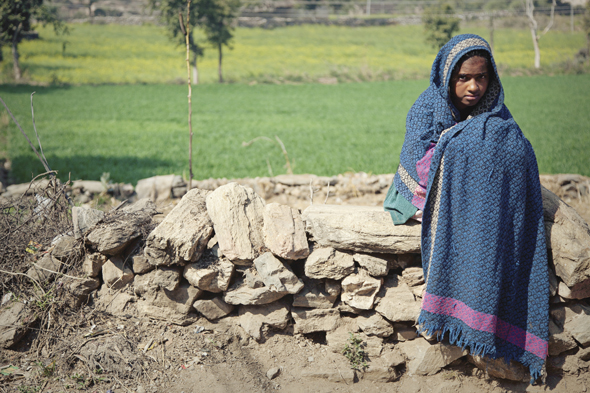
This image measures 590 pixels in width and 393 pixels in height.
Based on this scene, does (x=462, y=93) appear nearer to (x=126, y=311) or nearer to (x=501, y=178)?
(x=501, y=178)

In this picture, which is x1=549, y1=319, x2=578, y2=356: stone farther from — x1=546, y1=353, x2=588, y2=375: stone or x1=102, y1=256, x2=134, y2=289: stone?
x1=102, y1=256, x2=134, y2=289: stone

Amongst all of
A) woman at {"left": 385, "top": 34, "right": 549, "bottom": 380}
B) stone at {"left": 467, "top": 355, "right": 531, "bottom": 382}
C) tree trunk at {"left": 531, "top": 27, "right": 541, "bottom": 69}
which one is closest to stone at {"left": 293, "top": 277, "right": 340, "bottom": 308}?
woman at {"left": 385, "top": 34, "right": 549, "bottom": 380}

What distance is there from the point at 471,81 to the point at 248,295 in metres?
1.89

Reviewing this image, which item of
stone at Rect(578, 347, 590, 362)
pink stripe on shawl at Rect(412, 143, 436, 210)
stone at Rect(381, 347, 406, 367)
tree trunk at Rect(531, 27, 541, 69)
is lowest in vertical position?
stone at Rect(381, 347, 406, 367)

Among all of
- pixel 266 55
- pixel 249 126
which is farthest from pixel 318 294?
pixel 266 55

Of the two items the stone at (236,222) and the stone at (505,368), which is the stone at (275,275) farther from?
the stone at (505,368)

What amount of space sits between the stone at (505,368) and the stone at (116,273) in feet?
7.93

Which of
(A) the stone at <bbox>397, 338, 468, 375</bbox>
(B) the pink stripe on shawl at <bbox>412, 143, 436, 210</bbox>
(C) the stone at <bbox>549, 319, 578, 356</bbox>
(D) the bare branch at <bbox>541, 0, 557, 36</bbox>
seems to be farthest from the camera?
(D) the bare branch at <bbox>541, 0, 557, 36</bbox>

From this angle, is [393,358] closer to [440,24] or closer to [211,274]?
[211,274]

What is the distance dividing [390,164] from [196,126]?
6.59 metres

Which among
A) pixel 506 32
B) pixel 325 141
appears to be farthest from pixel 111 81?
pixel 506 32

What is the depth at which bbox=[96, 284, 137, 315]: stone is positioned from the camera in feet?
9.52

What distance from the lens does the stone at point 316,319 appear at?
280cm

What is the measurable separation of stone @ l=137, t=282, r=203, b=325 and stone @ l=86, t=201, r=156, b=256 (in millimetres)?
397
